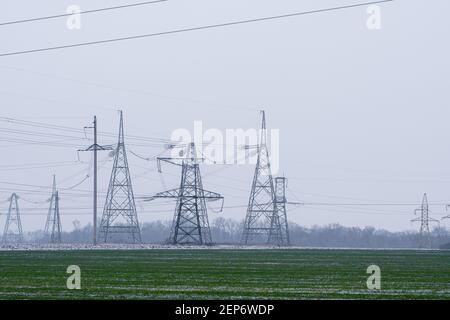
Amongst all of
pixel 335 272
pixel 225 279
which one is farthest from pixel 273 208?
pixel 225 279

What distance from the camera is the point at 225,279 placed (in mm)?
37906

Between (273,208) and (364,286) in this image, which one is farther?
(273,208)
